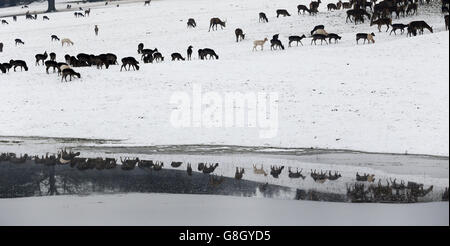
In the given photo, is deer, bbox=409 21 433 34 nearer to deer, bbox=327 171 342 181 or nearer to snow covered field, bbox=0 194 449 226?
deer, bbox=327 171 342 181

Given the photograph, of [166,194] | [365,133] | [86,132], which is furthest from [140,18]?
[166,194]

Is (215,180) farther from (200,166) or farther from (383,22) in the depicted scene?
(383,22)

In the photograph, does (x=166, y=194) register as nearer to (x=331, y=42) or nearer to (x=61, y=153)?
(x=61, y=153)

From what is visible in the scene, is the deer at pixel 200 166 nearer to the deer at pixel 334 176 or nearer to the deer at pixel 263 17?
the deer at pixel 334 176

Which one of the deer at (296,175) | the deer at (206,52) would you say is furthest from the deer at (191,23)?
the deer at (296,175)

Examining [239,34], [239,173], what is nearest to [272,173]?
[239,173]

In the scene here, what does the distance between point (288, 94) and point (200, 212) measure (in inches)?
559

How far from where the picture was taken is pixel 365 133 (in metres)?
21.3

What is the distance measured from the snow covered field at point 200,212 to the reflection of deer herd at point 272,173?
34.9 inches

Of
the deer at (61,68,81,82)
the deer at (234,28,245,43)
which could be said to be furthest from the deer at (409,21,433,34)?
the deer at (61,68,81,82)

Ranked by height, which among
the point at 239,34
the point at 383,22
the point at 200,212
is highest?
the point at 383,22

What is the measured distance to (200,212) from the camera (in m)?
12.9

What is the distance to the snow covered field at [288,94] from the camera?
21594 mm
